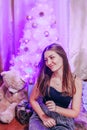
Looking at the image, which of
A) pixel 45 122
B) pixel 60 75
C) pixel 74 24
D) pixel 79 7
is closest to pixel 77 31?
pixel 74 24

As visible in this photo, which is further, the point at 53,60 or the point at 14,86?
the point at 14,86

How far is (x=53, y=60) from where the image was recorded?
5.18 ft

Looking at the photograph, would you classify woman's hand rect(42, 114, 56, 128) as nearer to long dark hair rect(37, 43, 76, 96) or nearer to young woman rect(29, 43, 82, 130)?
young woman rect(29, 43, 82, 130)

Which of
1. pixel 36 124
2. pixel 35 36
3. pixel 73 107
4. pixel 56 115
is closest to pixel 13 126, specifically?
pixel 36 124

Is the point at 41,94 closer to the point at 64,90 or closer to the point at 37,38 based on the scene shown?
the point at 64,90

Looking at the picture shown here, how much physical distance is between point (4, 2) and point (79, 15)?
0.71 metres

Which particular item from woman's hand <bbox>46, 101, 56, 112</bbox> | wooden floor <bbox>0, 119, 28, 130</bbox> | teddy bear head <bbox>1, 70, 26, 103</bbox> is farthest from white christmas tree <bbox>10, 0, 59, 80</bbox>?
woman's hand <bbox>46, 101, 56, 112</bbox>

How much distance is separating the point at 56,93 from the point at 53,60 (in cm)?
21

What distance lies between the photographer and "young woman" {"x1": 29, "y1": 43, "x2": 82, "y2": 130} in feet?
5.17

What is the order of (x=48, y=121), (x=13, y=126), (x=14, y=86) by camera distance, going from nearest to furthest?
1. (x=48, y=121)
2. (x=13, y=126)
3. (x=14, y=86)

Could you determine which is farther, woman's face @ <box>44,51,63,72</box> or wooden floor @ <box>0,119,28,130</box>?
wooden floor @ <box>0,119,28,130</box>

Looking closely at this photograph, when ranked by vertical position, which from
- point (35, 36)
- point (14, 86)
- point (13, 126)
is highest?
point (35, 36)

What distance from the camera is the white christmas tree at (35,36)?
2084 millimetres

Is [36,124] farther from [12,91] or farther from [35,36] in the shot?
[35,36]
